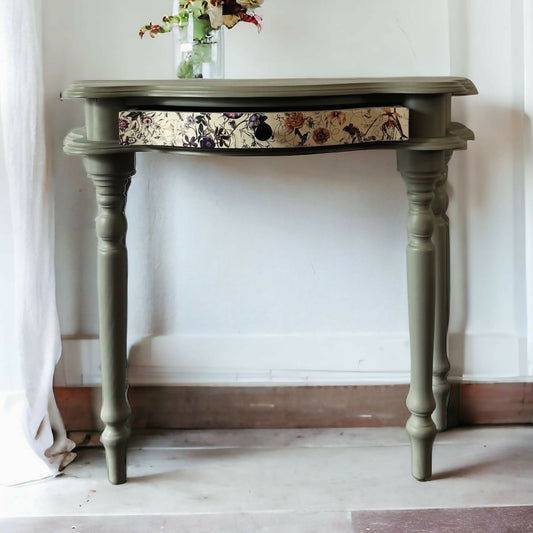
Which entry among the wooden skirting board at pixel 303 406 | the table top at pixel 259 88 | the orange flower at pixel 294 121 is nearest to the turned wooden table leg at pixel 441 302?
the wooden skirting board at pixel 303 406

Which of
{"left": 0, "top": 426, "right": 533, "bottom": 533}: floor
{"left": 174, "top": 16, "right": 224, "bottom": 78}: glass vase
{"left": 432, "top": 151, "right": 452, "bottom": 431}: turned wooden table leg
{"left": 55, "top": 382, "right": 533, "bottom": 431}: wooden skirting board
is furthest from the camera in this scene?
{"left": 55, "top": 382, "right": 533, "bottom": 431}: wooden skirting board

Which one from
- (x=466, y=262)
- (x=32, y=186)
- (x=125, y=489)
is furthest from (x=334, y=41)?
(x=125, y=489)

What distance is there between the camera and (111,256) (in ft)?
6.08

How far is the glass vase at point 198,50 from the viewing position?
6.26 feet

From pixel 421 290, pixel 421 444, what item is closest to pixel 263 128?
pixel 421 290

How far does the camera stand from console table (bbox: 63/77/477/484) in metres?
1.68

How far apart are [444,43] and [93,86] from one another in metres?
0.90

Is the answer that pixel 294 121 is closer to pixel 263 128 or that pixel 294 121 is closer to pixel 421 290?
pixel 263 128

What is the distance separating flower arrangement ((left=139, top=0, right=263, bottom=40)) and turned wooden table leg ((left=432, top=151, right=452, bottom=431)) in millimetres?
619

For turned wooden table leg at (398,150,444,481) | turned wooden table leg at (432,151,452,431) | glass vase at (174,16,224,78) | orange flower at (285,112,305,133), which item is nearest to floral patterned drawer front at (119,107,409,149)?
orange flower at (285,112,305,133)

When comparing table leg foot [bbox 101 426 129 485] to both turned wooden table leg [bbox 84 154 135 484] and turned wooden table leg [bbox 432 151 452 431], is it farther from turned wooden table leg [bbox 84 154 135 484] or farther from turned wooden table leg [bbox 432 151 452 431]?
turned wooden table leg [bbox 432 151 452 431]

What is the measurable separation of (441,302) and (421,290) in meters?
0.32

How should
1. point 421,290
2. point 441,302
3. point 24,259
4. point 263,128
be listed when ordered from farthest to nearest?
point 441,302 < point 24,259 < point 421,290 < point 263,128

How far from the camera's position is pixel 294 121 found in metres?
1.67
